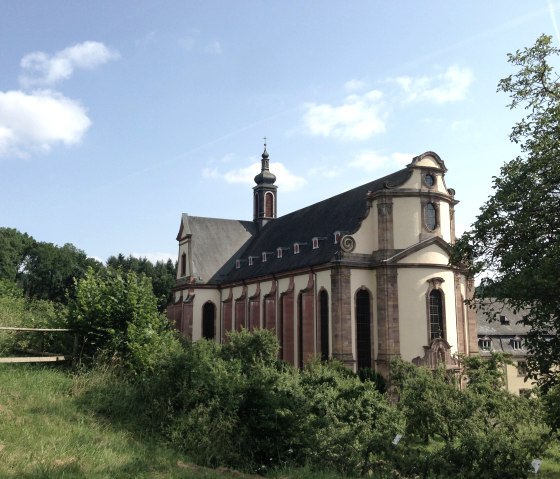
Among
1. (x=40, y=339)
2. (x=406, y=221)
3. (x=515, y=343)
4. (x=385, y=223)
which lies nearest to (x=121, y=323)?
(x=40, y=339)

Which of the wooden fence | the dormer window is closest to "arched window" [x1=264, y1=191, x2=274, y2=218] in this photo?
the dormer window

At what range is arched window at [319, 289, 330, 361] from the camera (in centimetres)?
3372

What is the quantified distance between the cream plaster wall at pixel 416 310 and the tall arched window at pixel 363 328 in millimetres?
1952

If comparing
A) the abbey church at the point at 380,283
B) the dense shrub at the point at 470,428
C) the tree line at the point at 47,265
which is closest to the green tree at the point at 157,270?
the tree line at the point at 47,265

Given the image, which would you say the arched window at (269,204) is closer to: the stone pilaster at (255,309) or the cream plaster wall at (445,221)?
the stone pilaster at (255,309)

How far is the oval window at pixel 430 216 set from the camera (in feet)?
112

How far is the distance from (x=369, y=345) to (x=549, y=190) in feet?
69.6

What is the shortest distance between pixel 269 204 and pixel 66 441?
45304mm

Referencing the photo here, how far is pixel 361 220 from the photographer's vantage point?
34.3m

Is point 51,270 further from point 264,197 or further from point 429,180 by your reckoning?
point 429,180

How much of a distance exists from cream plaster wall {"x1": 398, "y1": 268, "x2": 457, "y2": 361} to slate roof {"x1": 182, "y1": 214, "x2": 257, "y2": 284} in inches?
810

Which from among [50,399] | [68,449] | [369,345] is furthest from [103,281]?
[369,345]

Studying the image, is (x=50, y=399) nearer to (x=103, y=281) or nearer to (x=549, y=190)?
(x=103, y=281)

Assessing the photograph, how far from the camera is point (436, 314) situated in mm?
33125
